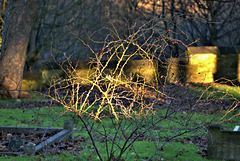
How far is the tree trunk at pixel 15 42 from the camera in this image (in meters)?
13.7

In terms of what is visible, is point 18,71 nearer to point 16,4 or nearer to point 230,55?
point 16,4

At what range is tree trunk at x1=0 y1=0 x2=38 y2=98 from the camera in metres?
13.7

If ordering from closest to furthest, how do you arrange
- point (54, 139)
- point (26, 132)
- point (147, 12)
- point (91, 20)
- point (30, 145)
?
point (30, 145) < point (54, 139) < point (26, 132) < point (147, 12) < point (91, 20)

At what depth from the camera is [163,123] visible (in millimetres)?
9844

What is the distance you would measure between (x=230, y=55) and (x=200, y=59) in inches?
79.7

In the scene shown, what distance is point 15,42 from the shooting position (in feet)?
45.3

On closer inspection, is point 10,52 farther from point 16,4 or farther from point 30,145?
point 30,145

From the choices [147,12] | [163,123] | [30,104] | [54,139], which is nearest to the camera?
[54,139]

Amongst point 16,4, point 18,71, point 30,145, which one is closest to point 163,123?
point 30,145

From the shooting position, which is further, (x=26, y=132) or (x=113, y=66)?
(x=113, y=66)

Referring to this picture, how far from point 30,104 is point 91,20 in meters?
8.45

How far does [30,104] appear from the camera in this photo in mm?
12812

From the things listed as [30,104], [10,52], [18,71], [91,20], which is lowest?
[30,104]

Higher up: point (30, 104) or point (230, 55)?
point (230, 55)
